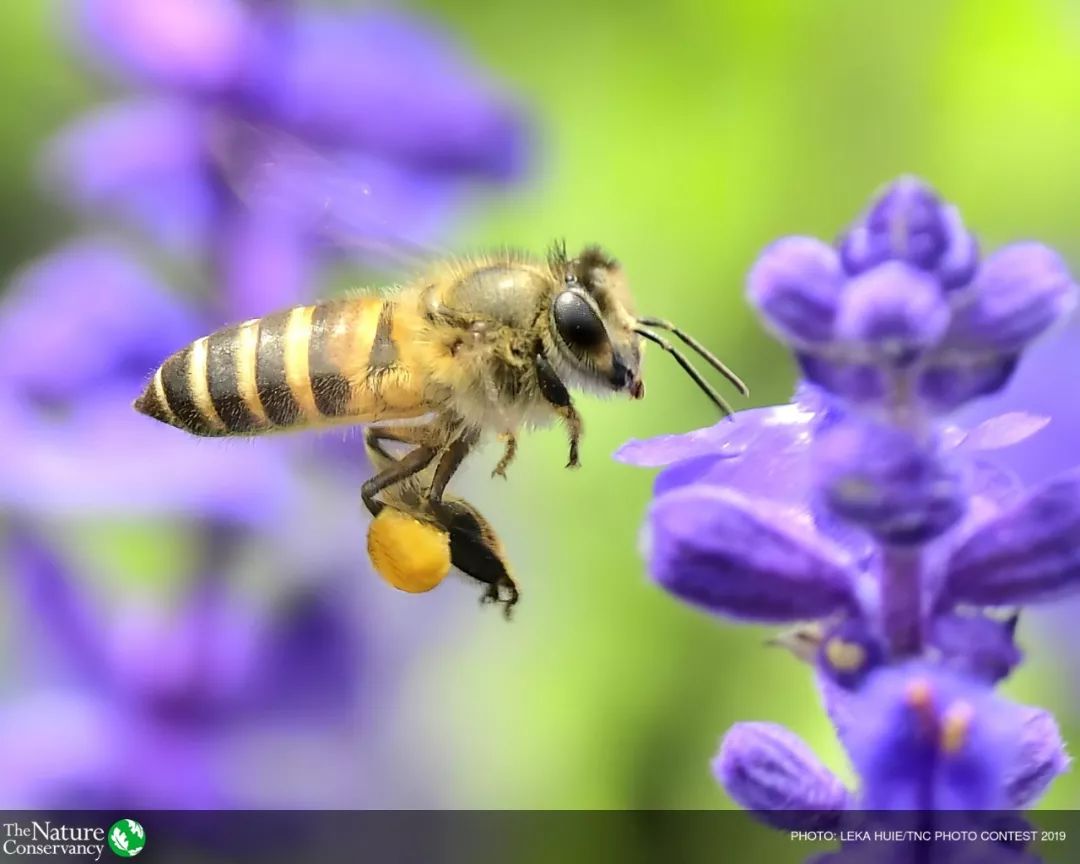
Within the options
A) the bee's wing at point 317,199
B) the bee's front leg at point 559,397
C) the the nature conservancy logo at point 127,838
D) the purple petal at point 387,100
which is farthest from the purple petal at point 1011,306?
the purple petal at point 387,100

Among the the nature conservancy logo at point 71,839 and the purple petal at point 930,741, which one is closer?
the purple petal at point 930,741

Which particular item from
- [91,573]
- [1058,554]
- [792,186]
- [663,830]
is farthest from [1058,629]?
[91,573]

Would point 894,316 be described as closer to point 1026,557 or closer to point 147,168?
→ point 1026,557

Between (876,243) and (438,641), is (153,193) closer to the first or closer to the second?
(438,641)

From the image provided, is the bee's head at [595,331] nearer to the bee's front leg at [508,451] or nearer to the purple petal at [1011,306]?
the bee's front leg at [508,451]

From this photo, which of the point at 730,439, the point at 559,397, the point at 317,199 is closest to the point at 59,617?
the point at 317,199

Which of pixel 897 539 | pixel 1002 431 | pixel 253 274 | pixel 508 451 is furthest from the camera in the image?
pixel 253 274

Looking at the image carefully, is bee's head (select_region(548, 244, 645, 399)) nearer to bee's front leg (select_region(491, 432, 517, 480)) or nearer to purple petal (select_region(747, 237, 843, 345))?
bee's front leg (select_region(491, 432, 517, 480))
